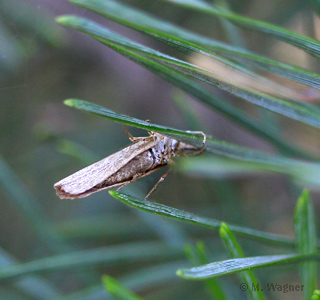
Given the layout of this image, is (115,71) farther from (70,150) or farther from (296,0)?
(296,0)

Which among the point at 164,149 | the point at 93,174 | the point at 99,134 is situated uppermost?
the point at 99,134

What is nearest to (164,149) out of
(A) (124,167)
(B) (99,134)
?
(A) (124,167)

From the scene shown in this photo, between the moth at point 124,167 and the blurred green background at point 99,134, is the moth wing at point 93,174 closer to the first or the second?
the moth at point 124,167

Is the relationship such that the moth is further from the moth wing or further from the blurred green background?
the blurred green background

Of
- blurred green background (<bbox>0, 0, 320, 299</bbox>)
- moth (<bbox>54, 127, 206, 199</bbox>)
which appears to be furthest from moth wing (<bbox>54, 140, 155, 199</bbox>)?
blurred green background (<bbox>0, 0, 320, 299</bbox>)

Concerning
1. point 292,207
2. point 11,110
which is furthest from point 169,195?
point 11,110

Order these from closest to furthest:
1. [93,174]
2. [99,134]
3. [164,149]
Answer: [93,174]
[164,149]
[99,134]

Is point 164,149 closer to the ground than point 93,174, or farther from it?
farther from it

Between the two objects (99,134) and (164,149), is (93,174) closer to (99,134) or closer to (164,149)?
(164,149)
